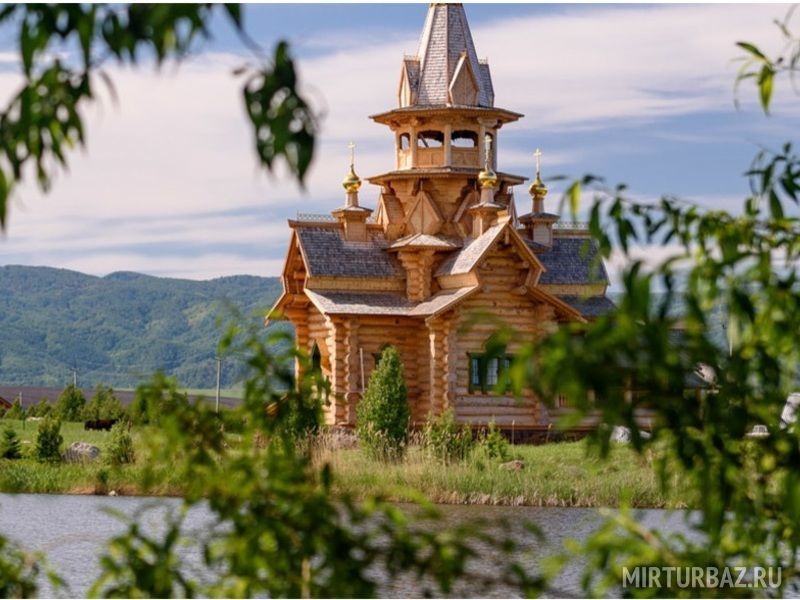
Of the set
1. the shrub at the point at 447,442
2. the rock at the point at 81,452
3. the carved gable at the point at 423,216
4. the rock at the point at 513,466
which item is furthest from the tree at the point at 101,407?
the rock at the point at 513,466

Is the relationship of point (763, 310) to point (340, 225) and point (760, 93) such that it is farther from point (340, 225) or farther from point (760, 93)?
point (340, 225)

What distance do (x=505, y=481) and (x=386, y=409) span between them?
4.54 m

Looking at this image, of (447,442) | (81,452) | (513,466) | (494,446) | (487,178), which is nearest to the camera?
(513,466)

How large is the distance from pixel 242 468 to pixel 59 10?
4.39ft

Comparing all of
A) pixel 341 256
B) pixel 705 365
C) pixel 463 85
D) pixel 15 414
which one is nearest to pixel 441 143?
pixel 463 85

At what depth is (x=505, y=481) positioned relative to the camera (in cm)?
2339

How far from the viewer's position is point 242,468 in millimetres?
4367

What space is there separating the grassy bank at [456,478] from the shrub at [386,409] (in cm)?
44

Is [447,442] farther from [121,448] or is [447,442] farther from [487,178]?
[487,178]

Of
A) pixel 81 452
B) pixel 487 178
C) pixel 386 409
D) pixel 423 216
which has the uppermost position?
pixel 487 178

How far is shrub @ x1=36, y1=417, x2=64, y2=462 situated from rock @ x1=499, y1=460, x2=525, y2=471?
7380 millimetres

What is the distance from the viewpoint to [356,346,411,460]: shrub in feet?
87.8

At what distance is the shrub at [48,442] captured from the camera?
2655 centimetres

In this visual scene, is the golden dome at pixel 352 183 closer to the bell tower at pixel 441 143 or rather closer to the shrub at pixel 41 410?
the bell tower at pixel 441 143
